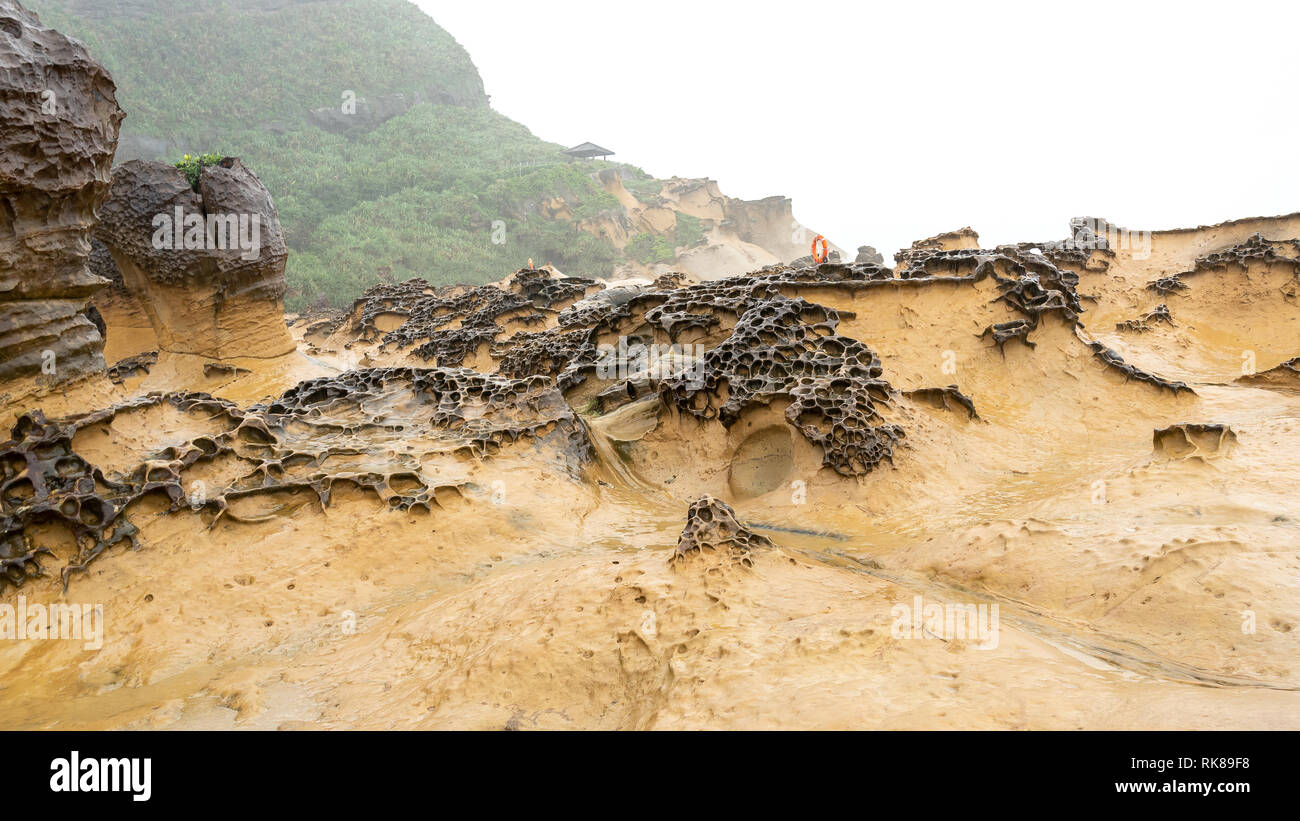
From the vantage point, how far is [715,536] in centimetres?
442

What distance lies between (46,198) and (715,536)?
514 centimetres

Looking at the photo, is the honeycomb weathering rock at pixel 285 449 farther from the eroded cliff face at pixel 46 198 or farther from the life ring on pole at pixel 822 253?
the life ring on pole at pixel 822 253

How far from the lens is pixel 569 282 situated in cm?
1599

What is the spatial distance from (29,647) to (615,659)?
3271mm

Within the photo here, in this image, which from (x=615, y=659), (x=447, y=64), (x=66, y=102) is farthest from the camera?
(x=447, y=64)

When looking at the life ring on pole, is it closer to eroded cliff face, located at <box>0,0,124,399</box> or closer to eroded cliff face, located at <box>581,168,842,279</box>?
eroded cliff face, located at <box>0,0,124,399</box>

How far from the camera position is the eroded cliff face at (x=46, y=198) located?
4.81m

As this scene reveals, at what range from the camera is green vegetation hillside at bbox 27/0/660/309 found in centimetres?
3494

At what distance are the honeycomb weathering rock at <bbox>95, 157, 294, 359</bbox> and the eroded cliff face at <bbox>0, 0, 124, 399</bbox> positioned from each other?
21.1ft

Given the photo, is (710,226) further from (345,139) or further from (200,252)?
(200,252)

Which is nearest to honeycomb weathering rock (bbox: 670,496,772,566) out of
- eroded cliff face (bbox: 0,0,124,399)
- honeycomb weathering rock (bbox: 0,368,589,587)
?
honeycomb weathering rock (bbox: 0,368,589,587)

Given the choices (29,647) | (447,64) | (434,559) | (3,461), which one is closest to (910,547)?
(434,559)

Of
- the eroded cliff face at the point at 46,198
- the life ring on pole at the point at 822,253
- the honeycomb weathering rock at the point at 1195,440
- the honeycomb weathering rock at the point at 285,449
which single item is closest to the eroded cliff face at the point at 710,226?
the life ring on pole at the point at 822,253
